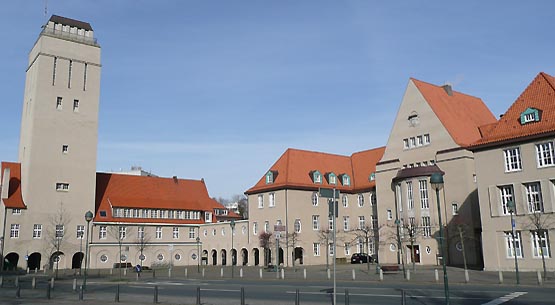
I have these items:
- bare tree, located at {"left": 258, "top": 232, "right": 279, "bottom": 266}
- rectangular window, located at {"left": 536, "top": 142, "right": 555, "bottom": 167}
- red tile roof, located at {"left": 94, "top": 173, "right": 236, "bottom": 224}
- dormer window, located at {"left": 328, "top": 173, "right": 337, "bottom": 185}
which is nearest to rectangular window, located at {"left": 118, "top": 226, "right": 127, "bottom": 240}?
red tile roof, located at {"left": 94, "top": 173, "right": 236, "bottom": 224}

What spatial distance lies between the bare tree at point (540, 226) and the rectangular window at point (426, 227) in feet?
50.1

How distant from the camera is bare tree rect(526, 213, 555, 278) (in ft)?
114

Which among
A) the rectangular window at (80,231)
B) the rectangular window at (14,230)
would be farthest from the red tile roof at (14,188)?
the rectangular window at (80,231)

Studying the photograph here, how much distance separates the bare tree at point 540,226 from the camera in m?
34.8

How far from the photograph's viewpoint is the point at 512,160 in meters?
37.5

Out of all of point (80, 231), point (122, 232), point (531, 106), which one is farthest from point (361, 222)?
point (80, 231)

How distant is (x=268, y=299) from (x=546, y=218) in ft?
78.6

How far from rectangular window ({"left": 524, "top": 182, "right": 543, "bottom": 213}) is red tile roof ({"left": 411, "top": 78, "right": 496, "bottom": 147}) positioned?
14.5 metres

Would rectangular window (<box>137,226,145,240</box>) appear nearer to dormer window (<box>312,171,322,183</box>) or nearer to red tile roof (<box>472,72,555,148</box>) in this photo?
dormer window (<box>312,171,322,183</box>)

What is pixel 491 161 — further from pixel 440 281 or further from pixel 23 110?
pixel 23 110

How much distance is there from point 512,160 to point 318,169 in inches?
1237

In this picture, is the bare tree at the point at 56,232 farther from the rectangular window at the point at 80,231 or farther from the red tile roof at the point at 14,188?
the red tile roof at the point at 14,188

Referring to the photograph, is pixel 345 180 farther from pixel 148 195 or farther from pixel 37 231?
pixel 37 231

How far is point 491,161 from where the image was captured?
38562 mm
